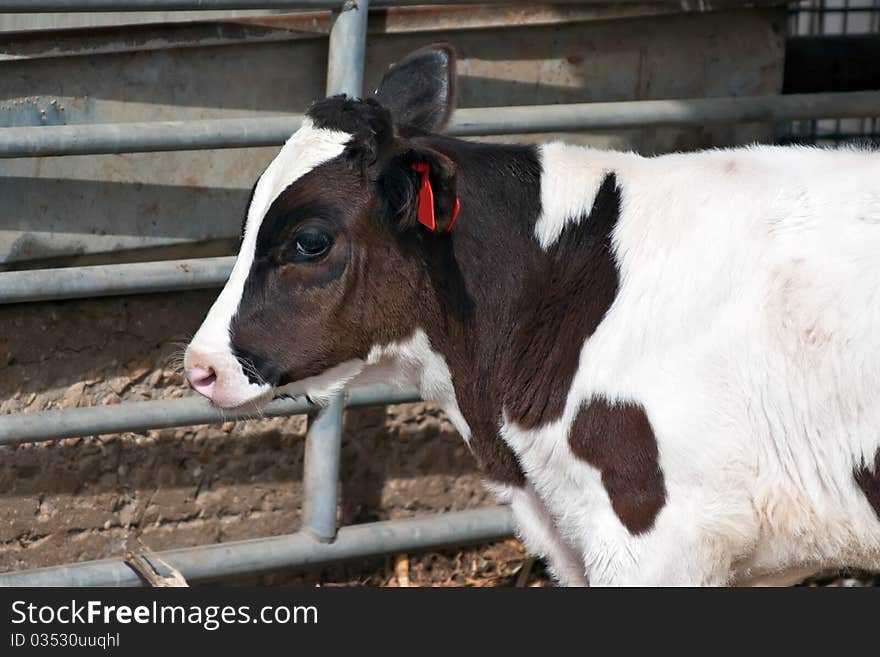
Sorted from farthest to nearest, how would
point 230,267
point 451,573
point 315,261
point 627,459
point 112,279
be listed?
point 451,573
point 230,267
point 112,279
point 315,261
point 627,459

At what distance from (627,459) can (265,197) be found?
45.4 inches

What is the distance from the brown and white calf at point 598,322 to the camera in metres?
3.54

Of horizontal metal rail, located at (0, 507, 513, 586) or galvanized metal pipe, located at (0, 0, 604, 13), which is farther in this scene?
horizontal metal rail, located at (0, 507, 513, 586)

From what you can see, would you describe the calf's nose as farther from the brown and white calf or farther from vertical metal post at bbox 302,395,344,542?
vertical metal post at bbox 302,395,344,542

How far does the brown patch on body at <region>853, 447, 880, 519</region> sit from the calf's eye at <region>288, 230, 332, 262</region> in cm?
144

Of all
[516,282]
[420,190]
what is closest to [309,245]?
[420,190]

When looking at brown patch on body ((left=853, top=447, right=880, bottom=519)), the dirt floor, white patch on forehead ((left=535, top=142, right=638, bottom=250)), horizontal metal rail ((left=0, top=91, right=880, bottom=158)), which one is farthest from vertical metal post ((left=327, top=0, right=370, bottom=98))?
brown patch on body ((left=853, top=447, right=880, bottom=519))

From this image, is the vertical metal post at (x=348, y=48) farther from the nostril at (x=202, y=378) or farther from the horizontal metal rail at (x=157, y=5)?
the nostril at (x=202, y=378)

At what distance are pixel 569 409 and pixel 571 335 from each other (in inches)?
7.8

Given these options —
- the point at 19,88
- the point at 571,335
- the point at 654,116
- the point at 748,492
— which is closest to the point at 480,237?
the point at 571,335

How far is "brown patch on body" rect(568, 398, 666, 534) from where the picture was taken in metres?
3.58

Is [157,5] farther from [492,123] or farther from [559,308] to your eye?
[559,308]

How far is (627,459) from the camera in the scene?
11.8ft

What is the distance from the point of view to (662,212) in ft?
12.4
